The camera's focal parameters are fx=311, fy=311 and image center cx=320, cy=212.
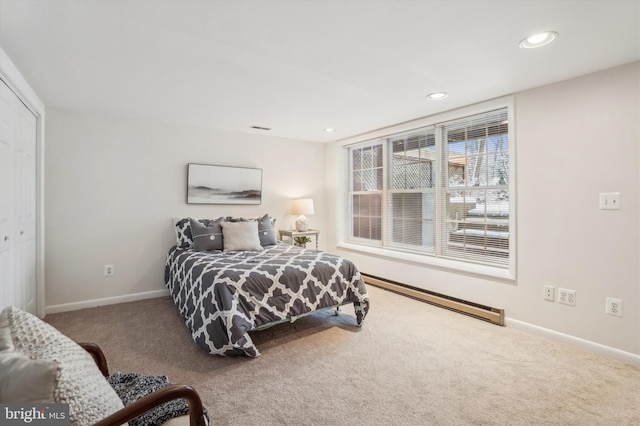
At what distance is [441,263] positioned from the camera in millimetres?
3551

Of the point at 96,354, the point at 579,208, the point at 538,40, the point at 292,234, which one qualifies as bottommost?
the point at 96,354

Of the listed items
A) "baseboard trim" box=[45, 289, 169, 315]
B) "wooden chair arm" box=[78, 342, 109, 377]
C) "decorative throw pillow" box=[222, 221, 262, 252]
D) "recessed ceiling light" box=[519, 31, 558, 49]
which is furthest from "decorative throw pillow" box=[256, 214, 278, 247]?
"recessed ceiling light" box=[519, 31, 558, 49]

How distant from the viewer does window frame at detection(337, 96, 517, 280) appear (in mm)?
2971

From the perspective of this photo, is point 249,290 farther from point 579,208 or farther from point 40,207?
point 579,208

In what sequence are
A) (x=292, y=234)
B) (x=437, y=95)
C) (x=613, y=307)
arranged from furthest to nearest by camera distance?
(x=292, y=234) → (x=437, y=95) → (x=613, y=307)

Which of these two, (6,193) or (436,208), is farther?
(436,208)

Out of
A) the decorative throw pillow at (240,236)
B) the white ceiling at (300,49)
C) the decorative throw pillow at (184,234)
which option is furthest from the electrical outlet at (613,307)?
the decorative throw pillow at (184,234)

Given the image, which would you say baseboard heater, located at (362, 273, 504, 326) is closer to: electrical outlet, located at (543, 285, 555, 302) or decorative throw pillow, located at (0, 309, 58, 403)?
electrical outlet, located at (543, 285, 555, 302)

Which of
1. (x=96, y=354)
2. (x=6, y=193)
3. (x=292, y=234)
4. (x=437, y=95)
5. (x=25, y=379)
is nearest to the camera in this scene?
(x=25, y=379)

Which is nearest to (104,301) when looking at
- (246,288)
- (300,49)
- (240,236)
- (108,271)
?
(108,271)

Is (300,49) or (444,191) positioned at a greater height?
(300,49)

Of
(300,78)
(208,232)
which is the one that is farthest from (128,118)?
(300,78)

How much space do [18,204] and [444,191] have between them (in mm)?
4118

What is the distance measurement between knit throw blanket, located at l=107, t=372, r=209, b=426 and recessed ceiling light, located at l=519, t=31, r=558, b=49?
2707 millimetres
